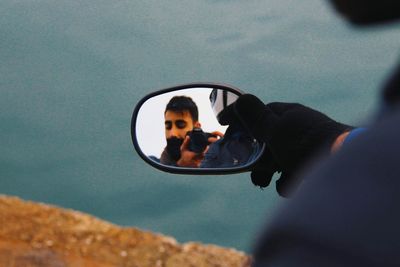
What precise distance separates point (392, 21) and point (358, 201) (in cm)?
13

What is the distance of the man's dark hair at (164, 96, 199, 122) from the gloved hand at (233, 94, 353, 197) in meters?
0.10

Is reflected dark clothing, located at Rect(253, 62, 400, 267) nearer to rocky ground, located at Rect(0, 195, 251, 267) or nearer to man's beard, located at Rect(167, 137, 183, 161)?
man's beard, located at Rect(167, 137, 183, 161)

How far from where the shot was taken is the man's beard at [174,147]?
1704 mm

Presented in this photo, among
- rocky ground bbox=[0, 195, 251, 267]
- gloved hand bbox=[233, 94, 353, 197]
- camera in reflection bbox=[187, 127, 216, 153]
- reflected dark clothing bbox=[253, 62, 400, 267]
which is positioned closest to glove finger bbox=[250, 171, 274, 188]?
gloved hand bbox=[233, 94, 353, 197]

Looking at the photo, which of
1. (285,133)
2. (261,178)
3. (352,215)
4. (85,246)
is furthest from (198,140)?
(85,246)

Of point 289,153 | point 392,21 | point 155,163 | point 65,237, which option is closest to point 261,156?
point 289,153

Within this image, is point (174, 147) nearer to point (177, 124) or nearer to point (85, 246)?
point (177, 124)

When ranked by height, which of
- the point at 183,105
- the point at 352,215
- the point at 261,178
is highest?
the point at 352,215

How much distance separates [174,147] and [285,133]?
31cm

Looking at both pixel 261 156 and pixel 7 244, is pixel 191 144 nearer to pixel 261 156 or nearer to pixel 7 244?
pixel 261 156

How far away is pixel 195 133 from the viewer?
5.54 ft

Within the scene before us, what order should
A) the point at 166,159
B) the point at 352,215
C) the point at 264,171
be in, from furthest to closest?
1. the point at 166,159
2. the point at 264,171
3. the point at 352,215

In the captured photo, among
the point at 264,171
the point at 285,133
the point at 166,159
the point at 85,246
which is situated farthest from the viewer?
the point at 85,246

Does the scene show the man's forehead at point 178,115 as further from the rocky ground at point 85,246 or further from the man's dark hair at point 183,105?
the rocky ground at point 85,246
